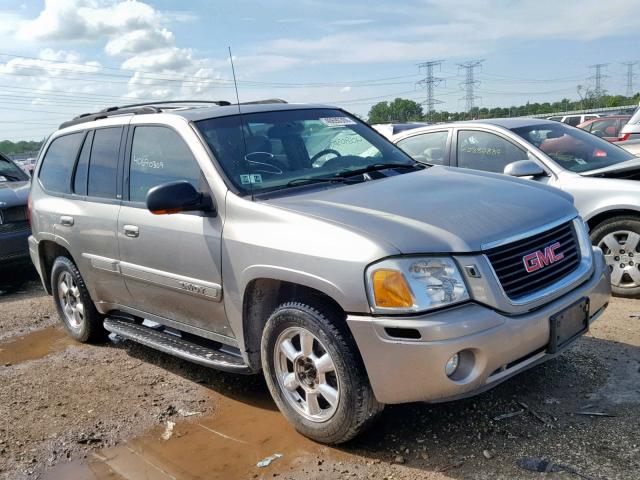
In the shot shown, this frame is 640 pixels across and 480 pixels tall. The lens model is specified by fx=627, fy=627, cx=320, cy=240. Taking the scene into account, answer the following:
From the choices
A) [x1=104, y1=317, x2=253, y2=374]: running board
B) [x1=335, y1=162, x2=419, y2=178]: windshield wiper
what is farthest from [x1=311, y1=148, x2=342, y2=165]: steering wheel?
[x1=104, y1=317, x2=253, y2=374]: running board

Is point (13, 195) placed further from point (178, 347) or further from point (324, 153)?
point (324, 153)

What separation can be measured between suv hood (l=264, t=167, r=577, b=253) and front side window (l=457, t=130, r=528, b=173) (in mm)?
2206

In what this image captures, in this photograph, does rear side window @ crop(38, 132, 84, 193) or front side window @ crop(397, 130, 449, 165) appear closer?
rear side window @ crop(38, 132, 84, 193)

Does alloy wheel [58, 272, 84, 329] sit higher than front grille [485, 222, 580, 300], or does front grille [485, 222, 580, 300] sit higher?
front grille [485, 222, 580, 300]

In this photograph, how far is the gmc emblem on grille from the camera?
320 cm

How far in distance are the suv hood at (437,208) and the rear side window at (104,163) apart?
Result: 1.74 metres

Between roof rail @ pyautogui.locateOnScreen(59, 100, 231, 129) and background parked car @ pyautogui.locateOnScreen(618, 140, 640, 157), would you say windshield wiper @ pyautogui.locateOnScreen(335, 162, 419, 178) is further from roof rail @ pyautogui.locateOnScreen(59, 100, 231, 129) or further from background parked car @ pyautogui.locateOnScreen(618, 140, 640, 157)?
background parked car @ pyautogui.locateOnScreen(618, 140, 640, 157)

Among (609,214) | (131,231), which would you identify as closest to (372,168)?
(131,231)

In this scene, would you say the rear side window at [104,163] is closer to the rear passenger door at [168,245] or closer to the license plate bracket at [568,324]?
the rear passenger door at [168,245]

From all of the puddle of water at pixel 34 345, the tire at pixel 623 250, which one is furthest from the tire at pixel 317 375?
the tire at pixel 623 250

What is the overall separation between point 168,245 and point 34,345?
8.51 ft

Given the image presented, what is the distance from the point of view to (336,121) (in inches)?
186

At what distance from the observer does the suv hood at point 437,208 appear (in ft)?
9.90

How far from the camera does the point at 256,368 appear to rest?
3.76 m
